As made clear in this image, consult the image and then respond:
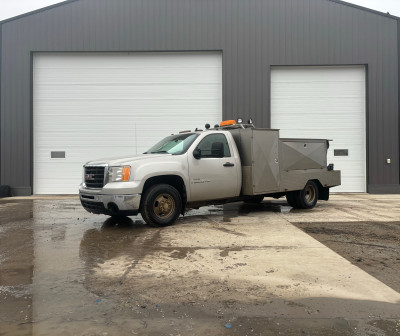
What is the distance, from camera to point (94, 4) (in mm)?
14617

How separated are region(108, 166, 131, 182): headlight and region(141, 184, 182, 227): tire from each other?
53 cm

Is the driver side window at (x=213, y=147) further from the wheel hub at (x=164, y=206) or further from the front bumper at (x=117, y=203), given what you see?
the front bumper at (x=117, y=203)

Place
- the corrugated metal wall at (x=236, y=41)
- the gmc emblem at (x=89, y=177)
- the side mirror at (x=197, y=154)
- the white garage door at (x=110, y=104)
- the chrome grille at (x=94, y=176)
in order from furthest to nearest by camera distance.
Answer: the white garage door at (x=110, y=104)
the corrugated metal wall at (x=236, y=41)
the side mirror at (x=197, y=154)
the gmc emblem at (x=89, y=177)
the chrome grille at (x=94, y=176)

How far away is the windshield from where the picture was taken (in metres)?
7.46

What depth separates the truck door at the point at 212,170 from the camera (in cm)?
734

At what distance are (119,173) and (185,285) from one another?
332 centimetres

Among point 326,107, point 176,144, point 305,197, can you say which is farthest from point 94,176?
point 326,107

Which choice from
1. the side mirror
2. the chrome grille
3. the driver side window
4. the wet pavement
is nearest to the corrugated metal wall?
the driver side window

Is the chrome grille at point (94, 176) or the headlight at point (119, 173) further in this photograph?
the chrome grille at point (94, 176)

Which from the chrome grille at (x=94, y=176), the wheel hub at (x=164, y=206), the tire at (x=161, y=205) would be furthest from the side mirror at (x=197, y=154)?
the chrome grille at (x=94, y=176)

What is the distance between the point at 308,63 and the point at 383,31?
345 cm

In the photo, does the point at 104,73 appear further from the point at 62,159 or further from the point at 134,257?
the point at 134,257

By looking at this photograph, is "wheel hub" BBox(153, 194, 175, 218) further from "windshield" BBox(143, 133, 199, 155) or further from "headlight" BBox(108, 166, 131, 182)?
"windshield" BBox(143, 133, 199, 155)

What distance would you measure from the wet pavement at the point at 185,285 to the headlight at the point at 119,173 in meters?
1.01
